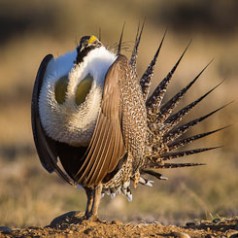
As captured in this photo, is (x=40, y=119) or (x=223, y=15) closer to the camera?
(x=40, y=119)

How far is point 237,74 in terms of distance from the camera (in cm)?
1546

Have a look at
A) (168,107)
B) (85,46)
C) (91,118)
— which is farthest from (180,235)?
(168,107)

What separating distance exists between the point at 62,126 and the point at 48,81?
26 cm

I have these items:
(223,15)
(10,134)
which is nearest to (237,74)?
(10,134)

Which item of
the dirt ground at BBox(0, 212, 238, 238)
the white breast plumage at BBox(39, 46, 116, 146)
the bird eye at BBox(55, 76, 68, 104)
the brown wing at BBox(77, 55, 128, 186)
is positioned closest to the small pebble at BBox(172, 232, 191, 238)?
the dirt ground at BBox(0, 212, 238, 238)

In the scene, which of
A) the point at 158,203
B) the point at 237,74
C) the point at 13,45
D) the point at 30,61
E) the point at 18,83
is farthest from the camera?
the point at 13,45

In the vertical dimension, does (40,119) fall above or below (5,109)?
below

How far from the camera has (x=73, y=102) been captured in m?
4.51

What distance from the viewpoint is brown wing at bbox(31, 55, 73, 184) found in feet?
15.7

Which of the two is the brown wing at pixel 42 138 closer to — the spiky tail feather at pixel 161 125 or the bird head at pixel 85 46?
the bird head at pixel 85 46

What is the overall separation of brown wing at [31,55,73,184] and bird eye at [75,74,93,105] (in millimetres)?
358

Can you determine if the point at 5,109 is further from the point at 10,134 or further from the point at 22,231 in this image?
the point at 22,231

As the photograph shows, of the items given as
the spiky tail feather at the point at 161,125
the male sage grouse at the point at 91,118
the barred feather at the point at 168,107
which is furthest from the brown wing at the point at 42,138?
the barred feather at the point at 168,107

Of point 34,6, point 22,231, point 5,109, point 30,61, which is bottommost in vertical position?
point 22,231
